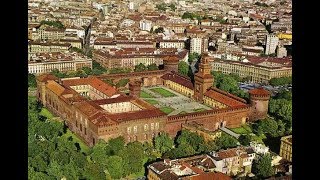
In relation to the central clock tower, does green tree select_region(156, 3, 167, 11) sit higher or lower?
higher

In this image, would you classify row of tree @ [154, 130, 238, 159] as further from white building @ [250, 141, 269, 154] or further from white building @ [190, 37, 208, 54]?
white building @ [190, 37, 208, 54]

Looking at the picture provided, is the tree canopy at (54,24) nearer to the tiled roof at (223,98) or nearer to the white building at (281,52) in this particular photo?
the white building at (281,52)

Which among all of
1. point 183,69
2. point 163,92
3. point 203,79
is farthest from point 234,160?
point 183,69

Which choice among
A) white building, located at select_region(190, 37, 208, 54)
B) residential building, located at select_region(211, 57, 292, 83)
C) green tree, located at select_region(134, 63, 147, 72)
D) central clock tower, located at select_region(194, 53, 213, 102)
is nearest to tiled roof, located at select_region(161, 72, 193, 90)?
central clock tower, located at select_region(194, 53, 213, 102)

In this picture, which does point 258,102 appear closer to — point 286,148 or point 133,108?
point 286,148

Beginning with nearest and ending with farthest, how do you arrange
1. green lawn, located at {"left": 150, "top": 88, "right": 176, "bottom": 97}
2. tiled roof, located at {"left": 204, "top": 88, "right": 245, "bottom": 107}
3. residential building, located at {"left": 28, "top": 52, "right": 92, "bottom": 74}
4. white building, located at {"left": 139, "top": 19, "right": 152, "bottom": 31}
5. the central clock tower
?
tiled roof, located at {"left": 204, "top": 88, "right": 245, "bottom": 107} → the central clock tower → green lawn, located at {"left": 150, "top": 88, "right": 176, "bottom": 97} → residential building, located at {"left": 28, "top": 52, "right": 92, "bottom": 74} → white building, located at {"left": 139, "top": 19, "right": 152, "bottom": 31}
